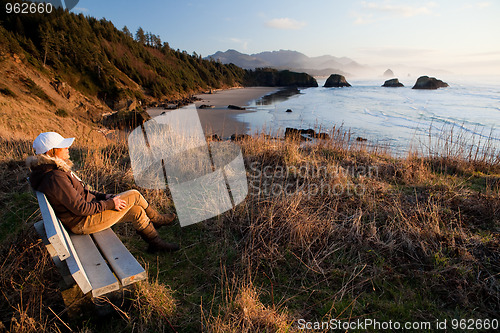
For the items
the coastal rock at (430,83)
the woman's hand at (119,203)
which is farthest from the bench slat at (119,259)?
the coastal rock at (430,83)

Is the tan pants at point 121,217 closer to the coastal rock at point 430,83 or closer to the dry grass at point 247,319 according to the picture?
the dry grass at point 247,319

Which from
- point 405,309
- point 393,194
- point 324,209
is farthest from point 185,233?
point 393,194

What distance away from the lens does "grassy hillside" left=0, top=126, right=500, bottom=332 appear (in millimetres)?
2211

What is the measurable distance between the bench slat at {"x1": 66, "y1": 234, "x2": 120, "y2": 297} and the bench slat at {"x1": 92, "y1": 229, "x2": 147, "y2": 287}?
52 mm

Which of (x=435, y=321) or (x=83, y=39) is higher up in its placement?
(x=83, y=39)

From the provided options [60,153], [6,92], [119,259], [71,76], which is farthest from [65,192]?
[71,76]

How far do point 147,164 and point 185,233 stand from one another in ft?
7.47

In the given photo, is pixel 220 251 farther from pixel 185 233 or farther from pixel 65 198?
pixel 65 198

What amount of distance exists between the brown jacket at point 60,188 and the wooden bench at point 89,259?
0.09m

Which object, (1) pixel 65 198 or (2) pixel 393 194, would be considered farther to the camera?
(2) pixel 393 194

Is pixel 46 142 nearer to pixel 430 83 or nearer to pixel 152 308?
pixel 152 308

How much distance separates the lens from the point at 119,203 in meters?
2.60

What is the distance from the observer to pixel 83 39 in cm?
2952

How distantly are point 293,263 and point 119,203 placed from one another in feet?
6.11
